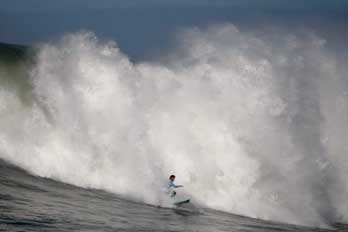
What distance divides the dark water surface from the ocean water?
0.16 m

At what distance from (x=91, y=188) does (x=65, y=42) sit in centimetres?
727

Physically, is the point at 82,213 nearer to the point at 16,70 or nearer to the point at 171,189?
the point at 171,189

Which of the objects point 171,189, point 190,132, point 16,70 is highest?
point 16,70

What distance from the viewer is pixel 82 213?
1351 cm

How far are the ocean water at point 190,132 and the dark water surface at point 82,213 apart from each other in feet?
0.53

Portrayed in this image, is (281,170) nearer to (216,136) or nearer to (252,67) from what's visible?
(216,136)

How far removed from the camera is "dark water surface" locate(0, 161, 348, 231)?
11.7 m

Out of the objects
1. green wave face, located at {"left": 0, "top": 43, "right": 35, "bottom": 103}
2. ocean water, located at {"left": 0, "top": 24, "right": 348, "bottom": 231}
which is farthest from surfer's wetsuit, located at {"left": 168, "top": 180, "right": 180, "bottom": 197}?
green wave face, located at {"left": 0, "top": 43, "right": 35, "bottom": 103}

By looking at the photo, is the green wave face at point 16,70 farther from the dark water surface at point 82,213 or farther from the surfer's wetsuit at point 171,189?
the surfer's wetsuit at point 171,189

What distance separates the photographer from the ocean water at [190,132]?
1897 centimetres

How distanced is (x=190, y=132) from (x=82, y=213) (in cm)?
832

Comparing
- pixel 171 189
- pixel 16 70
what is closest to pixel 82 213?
pixel 171 189

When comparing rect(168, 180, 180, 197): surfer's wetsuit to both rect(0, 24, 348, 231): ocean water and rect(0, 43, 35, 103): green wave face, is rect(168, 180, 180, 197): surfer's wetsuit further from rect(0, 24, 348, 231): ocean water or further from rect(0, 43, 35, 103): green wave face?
rect(0, 43, 35, 103): green wave face

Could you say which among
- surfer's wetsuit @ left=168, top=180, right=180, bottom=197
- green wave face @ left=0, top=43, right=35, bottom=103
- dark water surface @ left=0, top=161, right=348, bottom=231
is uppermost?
green wave face @ left=0, top=43, right=35, bottom=103
